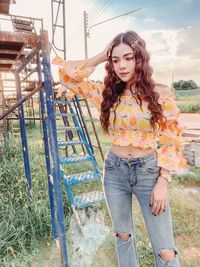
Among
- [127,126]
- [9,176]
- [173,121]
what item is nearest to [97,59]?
[127,126]

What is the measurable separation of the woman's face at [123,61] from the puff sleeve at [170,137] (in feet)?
0.92

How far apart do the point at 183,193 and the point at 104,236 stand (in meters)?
2.24

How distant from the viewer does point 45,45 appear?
84.7 inches

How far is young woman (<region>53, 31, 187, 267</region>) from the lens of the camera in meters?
1.74

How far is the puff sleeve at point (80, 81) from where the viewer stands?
6.83 feet

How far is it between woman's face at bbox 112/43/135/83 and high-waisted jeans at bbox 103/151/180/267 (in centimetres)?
59

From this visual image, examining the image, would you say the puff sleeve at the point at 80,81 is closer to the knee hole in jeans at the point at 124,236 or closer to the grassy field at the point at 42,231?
the knee hole in jeans at the point at 124,236

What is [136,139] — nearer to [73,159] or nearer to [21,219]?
[21,219]

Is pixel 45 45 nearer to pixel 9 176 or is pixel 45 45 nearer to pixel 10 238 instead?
pixel 10 238

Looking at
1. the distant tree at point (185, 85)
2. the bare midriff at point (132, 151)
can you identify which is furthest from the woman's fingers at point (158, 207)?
the distant tree at point (185, 85)

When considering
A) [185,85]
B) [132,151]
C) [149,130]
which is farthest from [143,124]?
[185,85]

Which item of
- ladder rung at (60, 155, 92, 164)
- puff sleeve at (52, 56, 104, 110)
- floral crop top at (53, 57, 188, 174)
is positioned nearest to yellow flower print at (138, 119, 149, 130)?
floral crop top at (53, 57, 188, 174)

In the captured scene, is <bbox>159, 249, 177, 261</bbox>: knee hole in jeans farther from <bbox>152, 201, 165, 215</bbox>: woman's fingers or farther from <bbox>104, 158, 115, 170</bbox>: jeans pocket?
<bbox>104, 158, 115, 170</bbox>: jeans pocket

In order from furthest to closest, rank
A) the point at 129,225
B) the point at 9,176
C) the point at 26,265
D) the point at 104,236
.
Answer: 1. the point at 9,176
2. the point at 104,236
3. the point at 26,265
4. the point at 129,225
